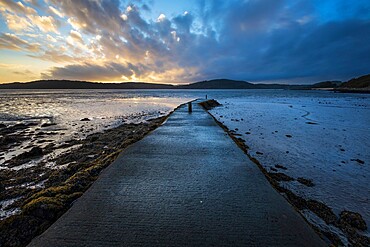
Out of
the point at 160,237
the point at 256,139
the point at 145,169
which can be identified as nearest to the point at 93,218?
the point at 160,237

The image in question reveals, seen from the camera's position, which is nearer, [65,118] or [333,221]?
[333,221]

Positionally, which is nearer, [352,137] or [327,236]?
[327,236]

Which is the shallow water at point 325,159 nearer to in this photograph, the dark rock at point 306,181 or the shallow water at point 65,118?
the dark rock at point 306,181

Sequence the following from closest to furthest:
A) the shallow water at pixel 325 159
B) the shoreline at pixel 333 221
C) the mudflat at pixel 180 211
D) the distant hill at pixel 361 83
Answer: the mudflat at pixel 180 211
the shoreline at pixel 333 221
the shallow water at pixel 325 159
the distant hill at pixel 361 83

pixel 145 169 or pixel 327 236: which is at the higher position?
pixel 145 169

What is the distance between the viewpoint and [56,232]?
2445 mm

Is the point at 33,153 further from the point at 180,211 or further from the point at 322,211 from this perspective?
the point at 322,211

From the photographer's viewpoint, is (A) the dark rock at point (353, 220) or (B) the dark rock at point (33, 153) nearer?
(A) the dark rock at point (353, 220)

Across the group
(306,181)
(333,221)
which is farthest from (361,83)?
(333,221)

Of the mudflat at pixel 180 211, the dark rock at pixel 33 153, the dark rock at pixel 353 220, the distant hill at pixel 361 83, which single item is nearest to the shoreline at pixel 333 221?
the dark rock at pixel 353 220

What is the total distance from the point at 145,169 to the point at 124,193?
3.65 feet

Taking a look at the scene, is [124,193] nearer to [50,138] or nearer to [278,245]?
[278,245]

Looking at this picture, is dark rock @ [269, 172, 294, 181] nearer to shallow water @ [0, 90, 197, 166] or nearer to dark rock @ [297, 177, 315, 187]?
dark rock @ [297, 177, 315, 187]

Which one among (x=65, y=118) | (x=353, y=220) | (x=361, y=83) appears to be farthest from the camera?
(x=361, y=83)
